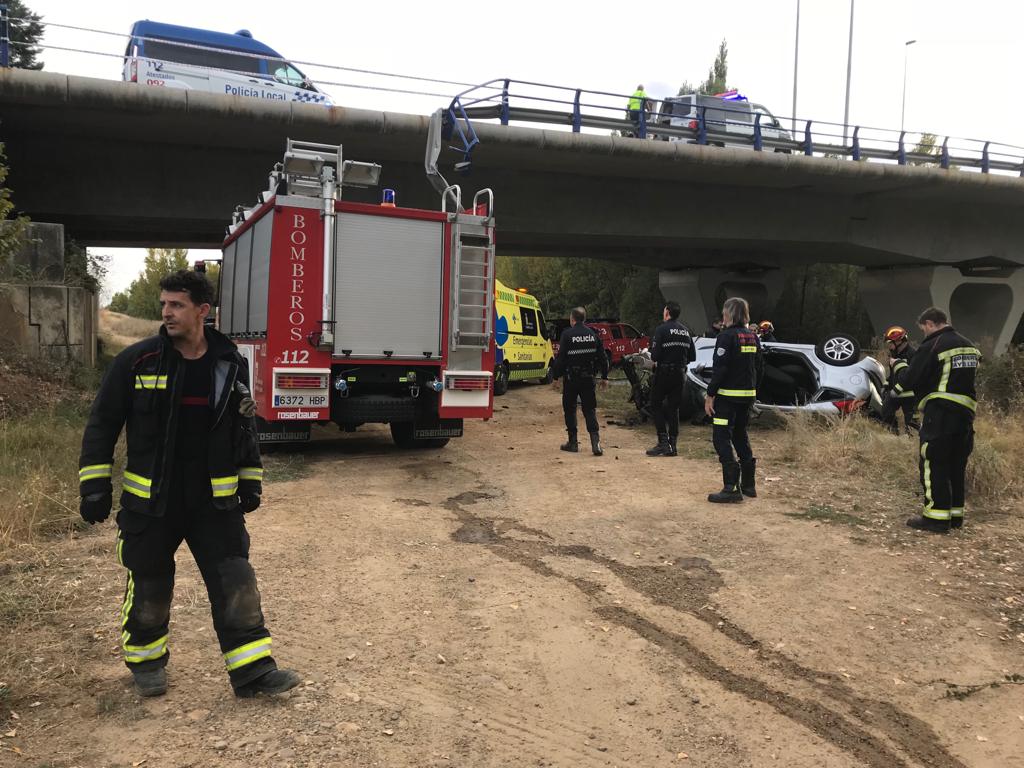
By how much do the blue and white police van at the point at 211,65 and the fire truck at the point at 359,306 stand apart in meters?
5.99

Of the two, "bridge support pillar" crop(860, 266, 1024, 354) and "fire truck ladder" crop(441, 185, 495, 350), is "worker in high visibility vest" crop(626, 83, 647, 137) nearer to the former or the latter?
"fire truck ladder" crop(441, 185, 495, 350)

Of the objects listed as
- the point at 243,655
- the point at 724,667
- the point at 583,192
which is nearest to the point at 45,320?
the point at 243,655

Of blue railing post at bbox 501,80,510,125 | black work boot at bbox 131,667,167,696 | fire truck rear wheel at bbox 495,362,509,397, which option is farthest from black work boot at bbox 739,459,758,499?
Result: blue railing post at bbox 501,80,510,125

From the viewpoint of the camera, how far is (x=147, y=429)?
312cm

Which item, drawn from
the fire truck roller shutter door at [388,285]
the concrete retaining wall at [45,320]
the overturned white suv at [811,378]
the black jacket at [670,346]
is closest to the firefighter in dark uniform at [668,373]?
the black jacket at [670,346]

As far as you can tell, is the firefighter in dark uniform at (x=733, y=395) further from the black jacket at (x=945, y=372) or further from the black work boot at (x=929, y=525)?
the black work boot at (x=929, y=525)

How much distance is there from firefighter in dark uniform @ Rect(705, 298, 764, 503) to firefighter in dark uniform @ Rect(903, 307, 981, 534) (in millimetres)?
1377

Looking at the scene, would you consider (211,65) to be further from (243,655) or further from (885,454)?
(243,655)

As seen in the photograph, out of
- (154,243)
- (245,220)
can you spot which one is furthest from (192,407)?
(154,243)

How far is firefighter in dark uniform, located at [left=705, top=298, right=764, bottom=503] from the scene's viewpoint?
23.3 ft

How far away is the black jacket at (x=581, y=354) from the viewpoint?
32.1 feet

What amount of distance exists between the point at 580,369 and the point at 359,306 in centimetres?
287

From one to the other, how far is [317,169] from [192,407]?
6241mm

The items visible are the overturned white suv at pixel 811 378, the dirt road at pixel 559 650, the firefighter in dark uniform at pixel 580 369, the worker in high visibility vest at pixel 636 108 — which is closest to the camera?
the dirt road at pixel 559 650
